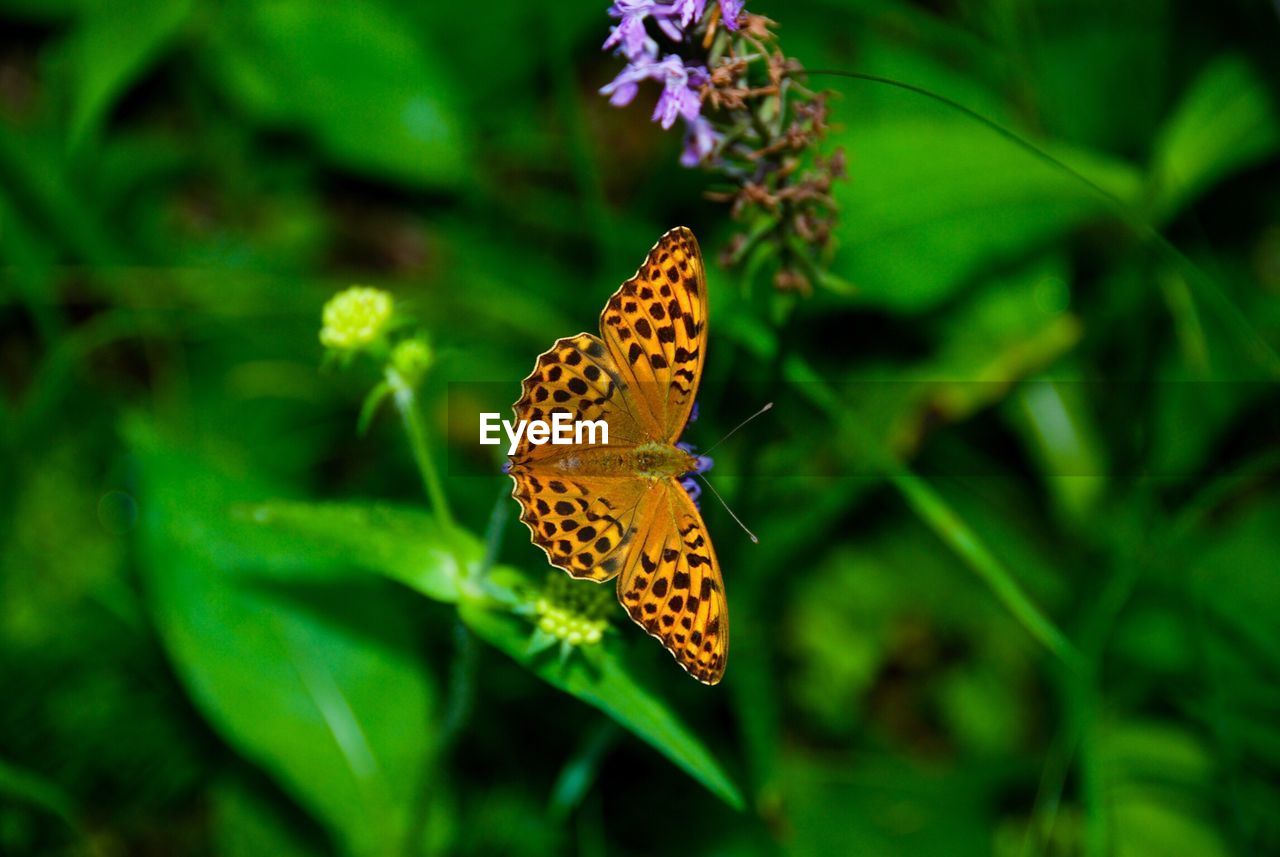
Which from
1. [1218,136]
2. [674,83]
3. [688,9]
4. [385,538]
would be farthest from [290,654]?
[1218,136]

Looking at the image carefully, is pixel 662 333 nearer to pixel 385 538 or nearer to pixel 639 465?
pixel 639 465

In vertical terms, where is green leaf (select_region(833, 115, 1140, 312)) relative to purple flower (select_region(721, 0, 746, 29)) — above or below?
below

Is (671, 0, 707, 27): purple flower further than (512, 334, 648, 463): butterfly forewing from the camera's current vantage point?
No

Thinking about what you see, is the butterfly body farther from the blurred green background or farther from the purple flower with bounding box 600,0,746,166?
the purple flower with bounding box 600,0,746,166

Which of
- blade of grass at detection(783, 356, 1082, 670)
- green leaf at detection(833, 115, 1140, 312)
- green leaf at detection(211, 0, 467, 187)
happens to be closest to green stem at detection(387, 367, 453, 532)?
blade of grass at detection(783, 356, 1082, 670)

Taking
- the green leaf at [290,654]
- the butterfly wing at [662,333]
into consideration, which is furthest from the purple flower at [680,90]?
the green leaf at [290,654]

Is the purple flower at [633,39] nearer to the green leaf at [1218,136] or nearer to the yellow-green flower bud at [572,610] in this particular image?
the yellow-green flower bud at [572,610]

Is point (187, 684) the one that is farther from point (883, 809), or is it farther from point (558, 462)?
point (883, 809)
